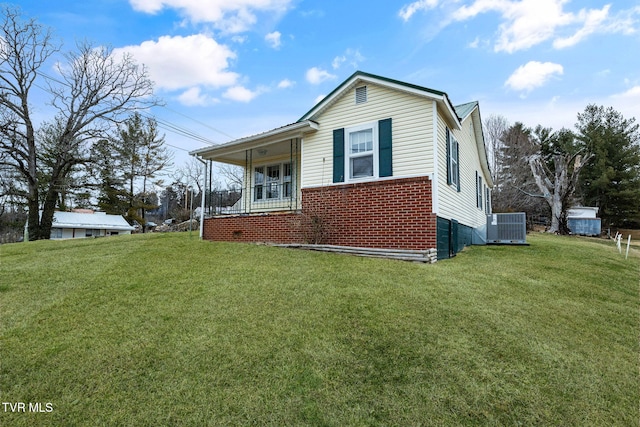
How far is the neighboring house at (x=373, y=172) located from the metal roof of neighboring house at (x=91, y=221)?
1075 inches

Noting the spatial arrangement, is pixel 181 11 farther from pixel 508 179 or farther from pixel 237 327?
pixel 508 179

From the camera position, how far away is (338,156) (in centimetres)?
873

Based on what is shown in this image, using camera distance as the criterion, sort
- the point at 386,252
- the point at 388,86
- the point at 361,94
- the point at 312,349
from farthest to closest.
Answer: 1. the point at 361,94
2. the point at 388,86
3. the point at 386,252
4. the point at 312,349

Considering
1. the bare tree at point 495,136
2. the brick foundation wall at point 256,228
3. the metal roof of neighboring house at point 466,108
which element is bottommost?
the brick foundation wall at point 256,228

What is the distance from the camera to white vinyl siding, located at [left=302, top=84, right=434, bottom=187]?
25.1 feet

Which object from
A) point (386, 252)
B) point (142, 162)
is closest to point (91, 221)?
point (142, 162)

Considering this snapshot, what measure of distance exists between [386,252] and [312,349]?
4402mm

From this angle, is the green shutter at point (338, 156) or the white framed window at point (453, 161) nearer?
the white framed window at point (453, 161)

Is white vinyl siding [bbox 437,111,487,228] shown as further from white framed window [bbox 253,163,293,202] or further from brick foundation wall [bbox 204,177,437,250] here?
white framed window [bbox 253,163,293,202]

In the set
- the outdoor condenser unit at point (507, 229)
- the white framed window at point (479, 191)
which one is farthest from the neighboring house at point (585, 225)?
the outdoor condenser unit at point (507, 229)

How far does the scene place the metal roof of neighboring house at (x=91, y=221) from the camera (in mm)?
30480

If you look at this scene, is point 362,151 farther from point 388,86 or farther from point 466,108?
point 466,108

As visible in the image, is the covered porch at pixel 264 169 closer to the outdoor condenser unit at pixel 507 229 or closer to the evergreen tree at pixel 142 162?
the outdoor condenser unit at pixel 507 229
